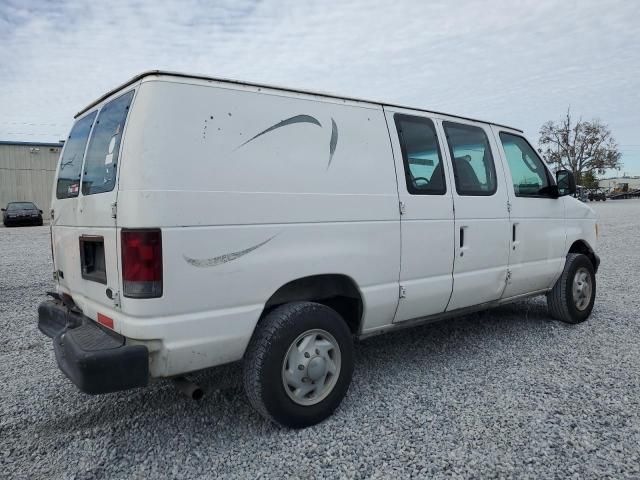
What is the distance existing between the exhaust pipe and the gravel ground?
1.22ft

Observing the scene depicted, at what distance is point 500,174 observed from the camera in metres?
4.50

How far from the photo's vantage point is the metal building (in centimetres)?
2905

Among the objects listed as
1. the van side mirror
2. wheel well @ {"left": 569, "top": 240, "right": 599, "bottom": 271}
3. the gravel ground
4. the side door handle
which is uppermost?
the van side mirror

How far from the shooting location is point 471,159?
4.31m

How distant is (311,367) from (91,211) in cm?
164

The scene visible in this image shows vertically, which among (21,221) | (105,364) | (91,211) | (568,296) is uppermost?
(91,211)

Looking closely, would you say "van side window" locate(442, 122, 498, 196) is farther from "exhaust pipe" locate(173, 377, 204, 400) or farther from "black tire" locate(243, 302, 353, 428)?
"exhaust pipe" locate(173, 377, 204, 400)

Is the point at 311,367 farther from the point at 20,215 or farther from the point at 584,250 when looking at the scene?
the point at 20,215

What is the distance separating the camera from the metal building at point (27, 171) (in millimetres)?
29047

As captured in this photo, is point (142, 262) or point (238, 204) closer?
point (142, 262)

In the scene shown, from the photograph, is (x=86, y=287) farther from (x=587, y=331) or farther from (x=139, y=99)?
(x=587, y=331)

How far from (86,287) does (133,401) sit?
966 mm

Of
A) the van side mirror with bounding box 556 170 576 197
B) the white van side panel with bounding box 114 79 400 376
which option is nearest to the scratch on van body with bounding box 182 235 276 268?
the white van side panel with bounding box 114 79 400 376

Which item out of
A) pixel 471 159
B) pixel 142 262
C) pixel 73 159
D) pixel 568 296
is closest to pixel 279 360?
pixel 142 262
